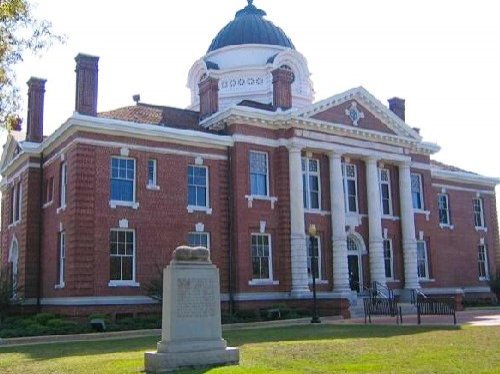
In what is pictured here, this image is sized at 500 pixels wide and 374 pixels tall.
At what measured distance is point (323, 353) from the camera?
44.7 feet

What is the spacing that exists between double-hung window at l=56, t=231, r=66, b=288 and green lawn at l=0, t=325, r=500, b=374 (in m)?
8.64

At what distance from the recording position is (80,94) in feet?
89.9

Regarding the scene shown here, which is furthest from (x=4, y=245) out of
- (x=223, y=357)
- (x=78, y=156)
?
(x=223, y=357)

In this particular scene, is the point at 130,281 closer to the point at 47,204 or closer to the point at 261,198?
the point at 47,204

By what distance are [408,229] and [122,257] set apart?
54.2 feet

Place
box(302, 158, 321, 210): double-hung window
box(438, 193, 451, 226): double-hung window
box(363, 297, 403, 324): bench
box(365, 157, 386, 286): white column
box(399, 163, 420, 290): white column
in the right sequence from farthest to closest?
1. box(438, 193, 451, 226): double-hung window
2. box(399, 163, 420, 290): white column
3. box(365, 157, 386, 286): white column
4. box(302, 158, 321, 210): double-hung window
5. box(363, 297, 403, 324): bench

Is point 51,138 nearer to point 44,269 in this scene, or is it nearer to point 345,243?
point 44,269

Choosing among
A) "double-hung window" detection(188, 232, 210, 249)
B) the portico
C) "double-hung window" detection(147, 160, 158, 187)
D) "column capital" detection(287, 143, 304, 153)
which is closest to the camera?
"double-hung window" detection(147, 160, 158, 187)

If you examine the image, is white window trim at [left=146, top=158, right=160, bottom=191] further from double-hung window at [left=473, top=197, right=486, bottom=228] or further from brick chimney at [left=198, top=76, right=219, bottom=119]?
double-hung window at [left=473, top=197, right=486, bottom=228]

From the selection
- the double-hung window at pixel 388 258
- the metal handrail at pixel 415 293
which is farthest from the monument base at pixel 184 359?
the double-hung window at pixel 388 258

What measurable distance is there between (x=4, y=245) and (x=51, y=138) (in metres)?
9.24

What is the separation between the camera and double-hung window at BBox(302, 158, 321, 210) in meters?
32.3

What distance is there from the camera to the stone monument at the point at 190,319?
11781 mm

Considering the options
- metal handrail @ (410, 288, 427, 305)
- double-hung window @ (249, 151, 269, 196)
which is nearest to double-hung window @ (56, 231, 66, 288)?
double-hung window @ (249, 151, 269, 196)
